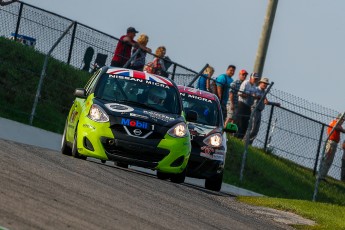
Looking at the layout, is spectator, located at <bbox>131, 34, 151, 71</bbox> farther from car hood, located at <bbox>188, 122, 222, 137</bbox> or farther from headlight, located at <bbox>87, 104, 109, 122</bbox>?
headlight, located at <bbox>87, 104, 109, 122</bbox>

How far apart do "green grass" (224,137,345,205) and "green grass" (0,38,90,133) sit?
3571 mm

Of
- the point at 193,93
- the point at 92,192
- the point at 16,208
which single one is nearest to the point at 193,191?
the point at 193,93

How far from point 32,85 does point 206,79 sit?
3.55 metres

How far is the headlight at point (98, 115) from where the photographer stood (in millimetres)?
18797

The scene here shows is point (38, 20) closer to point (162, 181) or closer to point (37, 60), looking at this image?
point (37, 60)

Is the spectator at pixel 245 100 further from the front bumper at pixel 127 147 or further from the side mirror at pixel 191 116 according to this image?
the front bumper at pixel 127 147

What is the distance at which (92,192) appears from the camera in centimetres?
1402

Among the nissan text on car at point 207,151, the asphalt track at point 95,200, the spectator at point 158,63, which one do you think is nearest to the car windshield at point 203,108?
the nissan text on car at point 207,151

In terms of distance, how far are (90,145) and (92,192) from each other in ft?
15.9

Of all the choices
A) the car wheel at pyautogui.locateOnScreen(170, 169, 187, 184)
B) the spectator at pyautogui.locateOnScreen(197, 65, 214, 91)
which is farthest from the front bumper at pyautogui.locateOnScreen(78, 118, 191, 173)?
the spectator at pyautogui.locateOnScreen(197, 65, 214, 91)

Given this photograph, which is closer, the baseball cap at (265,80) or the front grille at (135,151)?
the front grille at (135,151)

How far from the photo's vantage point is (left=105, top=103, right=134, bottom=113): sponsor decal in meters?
19.0

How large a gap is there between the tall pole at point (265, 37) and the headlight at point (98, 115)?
1049 cm

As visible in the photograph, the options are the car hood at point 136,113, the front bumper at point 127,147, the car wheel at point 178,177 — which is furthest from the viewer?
the car wheel at point 178,177
